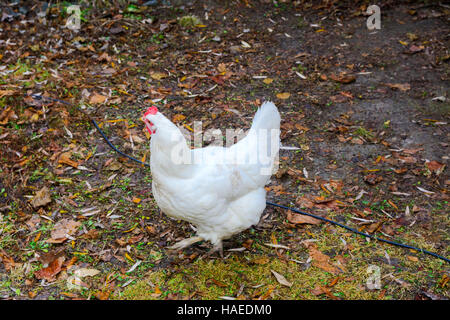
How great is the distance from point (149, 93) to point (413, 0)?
15.4 feet

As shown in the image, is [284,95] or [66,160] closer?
[66,160]

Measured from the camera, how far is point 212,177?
114 inches

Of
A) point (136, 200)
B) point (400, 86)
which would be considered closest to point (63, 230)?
point (136, 200)

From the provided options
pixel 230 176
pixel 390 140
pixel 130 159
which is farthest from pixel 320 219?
pixel 130 159

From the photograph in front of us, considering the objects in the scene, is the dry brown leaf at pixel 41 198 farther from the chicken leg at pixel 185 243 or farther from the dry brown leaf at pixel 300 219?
the dry brown leaf at pixel 300 219

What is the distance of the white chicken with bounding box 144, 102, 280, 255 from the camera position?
2.77m

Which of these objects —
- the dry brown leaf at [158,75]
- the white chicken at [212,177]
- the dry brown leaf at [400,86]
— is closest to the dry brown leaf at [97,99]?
the dry brown leaf at [158,75]

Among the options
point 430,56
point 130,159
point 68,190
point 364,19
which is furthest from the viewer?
point 364,19

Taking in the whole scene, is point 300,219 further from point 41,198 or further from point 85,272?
point 41,198

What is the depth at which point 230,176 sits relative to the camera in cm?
298

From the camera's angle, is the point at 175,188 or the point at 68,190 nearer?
the point at 175,188

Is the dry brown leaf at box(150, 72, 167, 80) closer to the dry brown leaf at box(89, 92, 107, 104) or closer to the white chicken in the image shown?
the dry brown leaf at box(89, 92, 107, 104)

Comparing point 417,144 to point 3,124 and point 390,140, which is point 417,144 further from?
point 3,124
